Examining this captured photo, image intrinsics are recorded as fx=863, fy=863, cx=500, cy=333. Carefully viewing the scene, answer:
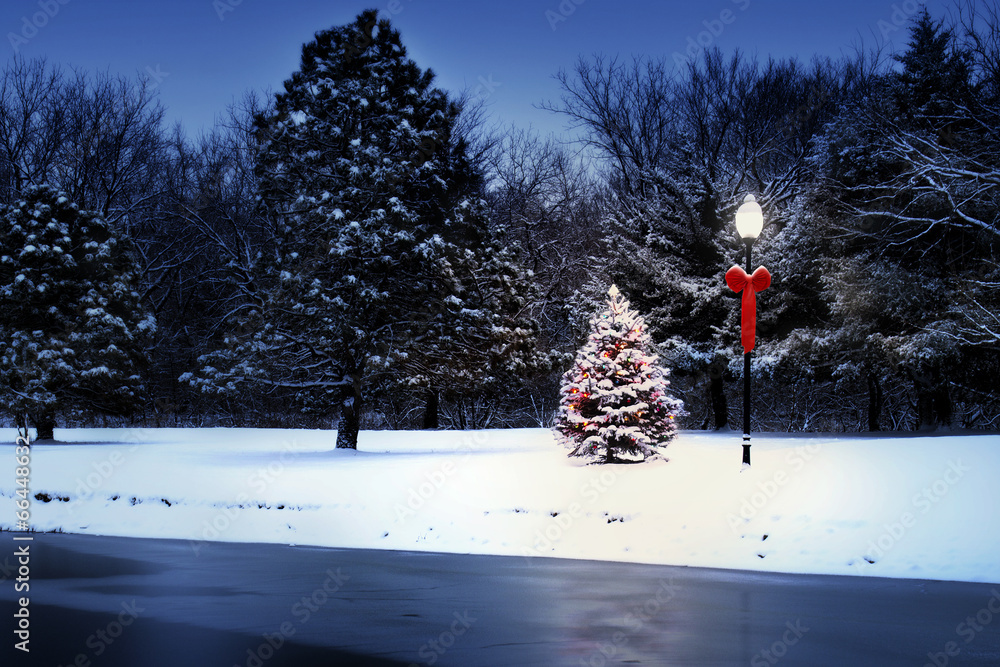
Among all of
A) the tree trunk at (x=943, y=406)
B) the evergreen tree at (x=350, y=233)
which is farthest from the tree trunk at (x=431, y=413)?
the tree trunk at (x=943, y=406)

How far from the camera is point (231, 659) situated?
6285 mm

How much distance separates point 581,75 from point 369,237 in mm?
20436

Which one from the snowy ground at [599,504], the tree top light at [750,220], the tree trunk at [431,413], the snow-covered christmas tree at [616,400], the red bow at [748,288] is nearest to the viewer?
the snowy ground at [599,504]

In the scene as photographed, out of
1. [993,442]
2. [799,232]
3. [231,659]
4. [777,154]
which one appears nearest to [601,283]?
[799,232]

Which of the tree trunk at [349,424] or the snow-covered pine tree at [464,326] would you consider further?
the snow-covered pine tree at [464,326]

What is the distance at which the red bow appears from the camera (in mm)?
13922

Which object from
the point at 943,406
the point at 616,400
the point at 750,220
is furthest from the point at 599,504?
the point at 943,406

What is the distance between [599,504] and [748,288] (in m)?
4.40

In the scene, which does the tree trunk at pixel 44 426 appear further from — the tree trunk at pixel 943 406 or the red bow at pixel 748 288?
the tree trunk at pixel 943 406

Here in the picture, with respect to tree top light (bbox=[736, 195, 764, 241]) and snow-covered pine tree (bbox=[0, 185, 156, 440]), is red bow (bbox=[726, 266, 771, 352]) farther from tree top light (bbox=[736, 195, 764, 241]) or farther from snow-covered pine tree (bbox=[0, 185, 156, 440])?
snow-covered pine tree (bbox=[0, 185, 156, 440])

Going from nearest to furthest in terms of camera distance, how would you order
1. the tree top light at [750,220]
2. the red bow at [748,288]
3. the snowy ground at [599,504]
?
the snowy ground at [599,504], the tree top light at [750,220], the red bow at [748,288]

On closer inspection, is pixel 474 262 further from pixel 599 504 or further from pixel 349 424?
pixel 599 504

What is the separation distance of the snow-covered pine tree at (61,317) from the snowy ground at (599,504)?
22.2 feet

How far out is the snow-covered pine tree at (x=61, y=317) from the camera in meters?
25.3
